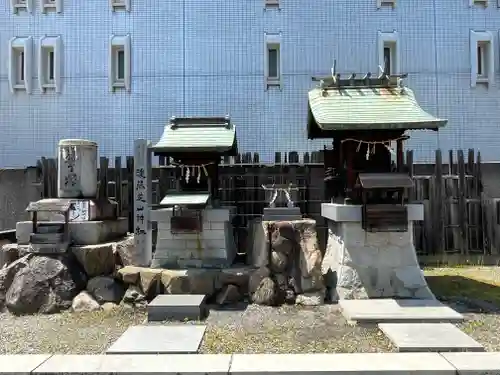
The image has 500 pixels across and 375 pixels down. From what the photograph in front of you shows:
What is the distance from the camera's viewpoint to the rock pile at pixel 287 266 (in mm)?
8984

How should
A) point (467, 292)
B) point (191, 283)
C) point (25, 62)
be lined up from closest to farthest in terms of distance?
1. point (191, 283)
2. point (467, 292)
3. point (25, 62)

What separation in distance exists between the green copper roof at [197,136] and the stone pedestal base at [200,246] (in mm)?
1461

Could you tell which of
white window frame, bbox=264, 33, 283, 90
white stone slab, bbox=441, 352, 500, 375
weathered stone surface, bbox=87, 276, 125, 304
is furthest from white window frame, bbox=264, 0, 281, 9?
white stone slab, bbox=441, 352, 500, 375

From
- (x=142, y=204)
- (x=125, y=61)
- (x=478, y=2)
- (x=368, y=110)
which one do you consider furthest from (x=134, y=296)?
(x=478, y=2)

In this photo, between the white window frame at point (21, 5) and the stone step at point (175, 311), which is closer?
the stone step at point (175, 311)

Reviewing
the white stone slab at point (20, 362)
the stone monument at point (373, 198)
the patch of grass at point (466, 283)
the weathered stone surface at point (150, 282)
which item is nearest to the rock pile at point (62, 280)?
the weathered stone surface at point (150, 282)

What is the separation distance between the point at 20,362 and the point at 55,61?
45.9 feet

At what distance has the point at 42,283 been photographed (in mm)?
9227

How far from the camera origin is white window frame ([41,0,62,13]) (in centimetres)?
1688

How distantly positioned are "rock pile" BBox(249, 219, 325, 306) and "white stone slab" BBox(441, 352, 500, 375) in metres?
3.50

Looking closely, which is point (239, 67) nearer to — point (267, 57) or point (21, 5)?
point (267, 57)

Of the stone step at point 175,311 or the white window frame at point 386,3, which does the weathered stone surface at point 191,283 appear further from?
the white window frame at point 386,3

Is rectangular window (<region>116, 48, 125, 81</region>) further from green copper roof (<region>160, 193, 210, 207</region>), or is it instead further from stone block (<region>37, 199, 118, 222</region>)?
green copper roof (<region>160, 193, 210, 207</region>)

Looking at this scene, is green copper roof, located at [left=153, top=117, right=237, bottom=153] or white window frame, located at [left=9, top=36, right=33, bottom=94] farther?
white window frame, located at [left=9, top=36, right=33, bottom=94]
